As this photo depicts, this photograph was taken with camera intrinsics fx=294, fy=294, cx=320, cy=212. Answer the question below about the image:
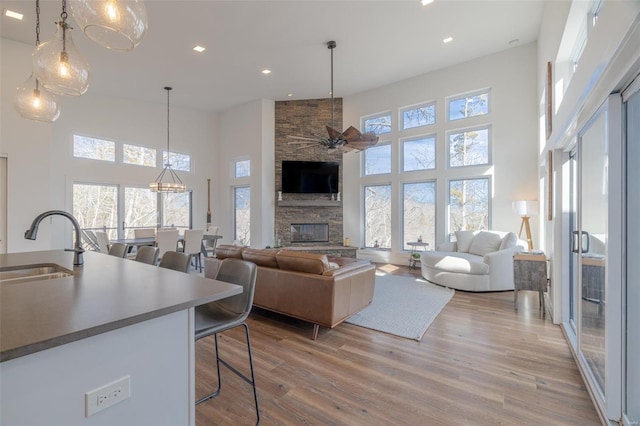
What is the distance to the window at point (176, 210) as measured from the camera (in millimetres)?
7719

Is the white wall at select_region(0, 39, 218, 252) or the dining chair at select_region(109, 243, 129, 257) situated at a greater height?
the white wall at select_region(0, 39, 218, 252)

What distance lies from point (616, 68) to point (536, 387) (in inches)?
83.0

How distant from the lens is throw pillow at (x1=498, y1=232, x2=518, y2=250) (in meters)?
4.80

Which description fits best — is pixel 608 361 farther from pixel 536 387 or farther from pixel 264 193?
pixel 264 193

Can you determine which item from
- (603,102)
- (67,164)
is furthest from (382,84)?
(67,164)

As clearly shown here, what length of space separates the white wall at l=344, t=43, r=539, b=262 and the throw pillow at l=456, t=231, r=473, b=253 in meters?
0.56

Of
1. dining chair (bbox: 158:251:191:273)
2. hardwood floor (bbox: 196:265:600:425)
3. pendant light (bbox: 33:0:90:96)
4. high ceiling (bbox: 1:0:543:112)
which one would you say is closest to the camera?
hardwood floor (bbox: 196:265:600:425)

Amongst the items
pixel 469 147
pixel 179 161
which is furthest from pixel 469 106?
pixel 179 161

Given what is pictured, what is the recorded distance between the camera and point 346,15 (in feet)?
14.3

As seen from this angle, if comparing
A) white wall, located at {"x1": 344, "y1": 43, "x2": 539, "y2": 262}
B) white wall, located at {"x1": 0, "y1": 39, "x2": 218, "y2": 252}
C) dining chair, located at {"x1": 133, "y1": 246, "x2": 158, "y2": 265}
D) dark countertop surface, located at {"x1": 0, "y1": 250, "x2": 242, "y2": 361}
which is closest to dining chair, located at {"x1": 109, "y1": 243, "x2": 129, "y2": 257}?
dining chair, located at {"x1": 133, "y1": 246, "x2": 158, "y2": 265}

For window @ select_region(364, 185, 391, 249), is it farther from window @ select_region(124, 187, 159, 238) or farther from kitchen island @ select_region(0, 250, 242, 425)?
kitchen island @ select_region(0, 250, 242, 425)

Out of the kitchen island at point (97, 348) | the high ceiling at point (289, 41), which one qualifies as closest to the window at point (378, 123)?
the high ceiling at point (289, 41)

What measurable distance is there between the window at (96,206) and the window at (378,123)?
628 centimetres

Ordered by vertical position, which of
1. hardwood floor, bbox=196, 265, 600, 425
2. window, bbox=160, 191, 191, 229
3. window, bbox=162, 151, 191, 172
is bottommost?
hardwood floor, bbox=196, 265, 600, 425
